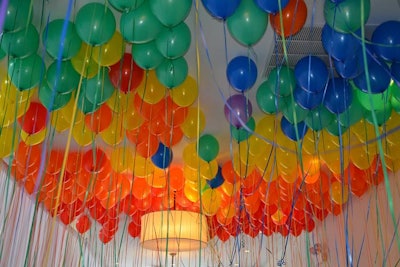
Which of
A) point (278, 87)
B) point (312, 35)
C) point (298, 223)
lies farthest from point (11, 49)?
point (298, 223)

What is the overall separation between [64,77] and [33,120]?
456 millimetres

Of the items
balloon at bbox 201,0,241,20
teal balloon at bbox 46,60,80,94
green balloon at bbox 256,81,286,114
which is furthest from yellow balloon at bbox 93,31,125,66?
green balloon at bbox 256,81,286,114

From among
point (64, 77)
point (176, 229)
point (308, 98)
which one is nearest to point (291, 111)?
point (308, 98)

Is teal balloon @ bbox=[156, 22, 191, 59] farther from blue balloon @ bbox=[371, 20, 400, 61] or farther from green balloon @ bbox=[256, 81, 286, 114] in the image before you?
blue balloon @ bbox=[371, 20, 400, 61]

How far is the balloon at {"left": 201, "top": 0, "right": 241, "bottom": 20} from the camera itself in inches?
67.5

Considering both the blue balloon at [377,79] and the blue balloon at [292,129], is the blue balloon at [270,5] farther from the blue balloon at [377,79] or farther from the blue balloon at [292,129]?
the blue balloon at [292,129]

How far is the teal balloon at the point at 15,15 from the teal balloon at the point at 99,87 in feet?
1.33

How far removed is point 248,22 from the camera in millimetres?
1796

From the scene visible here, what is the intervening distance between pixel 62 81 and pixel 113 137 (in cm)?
53

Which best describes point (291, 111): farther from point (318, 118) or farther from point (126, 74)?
point (126, 74)

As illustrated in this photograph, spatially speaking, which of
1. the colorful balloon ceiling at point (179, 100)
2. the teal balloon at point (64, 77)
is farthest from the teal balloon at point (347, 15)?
the teal balloon at point (64, 77)

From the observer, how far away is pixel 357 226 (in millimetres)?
3555

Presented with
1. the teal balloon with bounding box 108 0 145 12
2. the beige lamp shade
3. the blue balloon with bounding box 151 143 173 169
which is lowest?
the beige lamp shade

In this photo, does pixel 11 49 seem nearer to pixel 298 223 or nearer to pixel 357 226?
pixel 298 223
